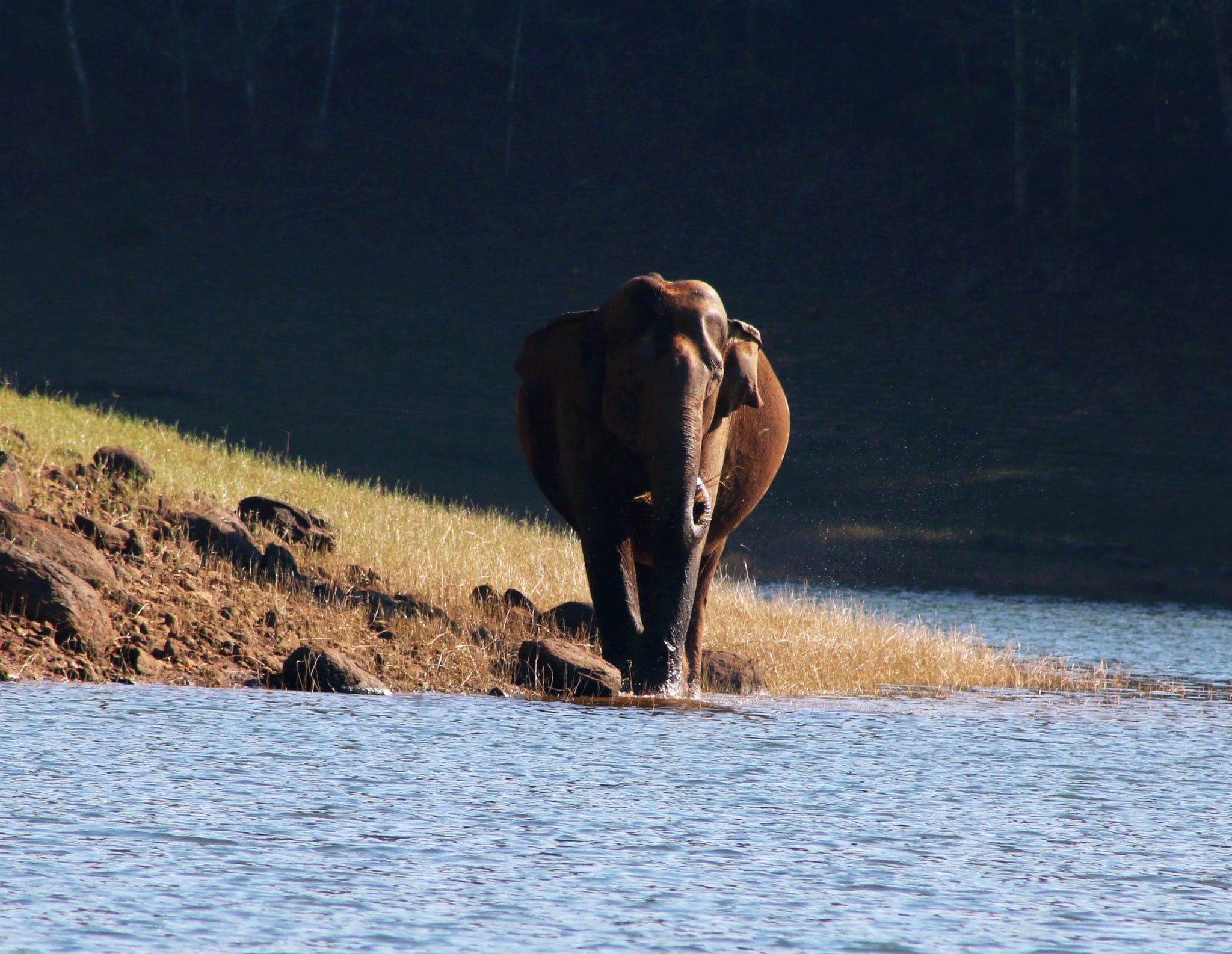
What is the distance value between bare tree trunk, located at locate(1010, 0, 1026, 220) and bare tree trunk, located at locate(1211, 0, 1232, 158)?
5.03 metres

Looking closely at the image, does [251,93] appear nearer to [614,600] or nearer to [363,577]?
[363,577]

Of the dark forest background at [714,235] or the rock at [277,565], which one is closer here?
the rock at [277,565]

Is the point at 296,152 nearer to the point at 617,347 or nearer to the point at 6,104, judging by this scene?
the point at 6,104

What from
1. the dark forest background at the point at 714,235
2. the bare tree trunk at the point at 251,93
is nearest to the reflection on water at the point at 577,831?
the dark forest background at the point at 714,235

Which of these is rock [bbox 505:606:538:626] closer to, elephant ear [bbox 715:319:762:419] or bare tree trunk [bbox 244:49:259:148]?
elephant ear [bbox 715:319:762:419]

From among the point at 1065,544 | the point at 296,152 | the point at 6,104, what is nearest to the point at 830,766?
the point at 1065,544

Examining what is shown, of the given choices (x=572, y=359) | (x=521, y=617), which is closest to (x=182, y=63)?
(x=521, y=617)

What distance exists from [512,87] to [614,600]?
46300 mm

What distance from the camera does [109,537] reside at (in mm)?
12164

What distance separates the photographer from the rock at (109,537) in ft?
39.8

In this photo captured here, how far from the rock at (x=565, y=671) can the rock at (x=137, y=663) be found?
2.21m

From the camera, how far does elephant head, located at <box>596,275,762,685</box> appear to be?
10414mm

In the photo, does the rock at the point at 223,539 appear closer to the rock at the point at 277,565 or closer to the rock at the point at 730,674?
the rock at the point at 277,565

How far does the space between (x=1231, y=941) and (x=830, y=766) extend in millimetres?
3050
